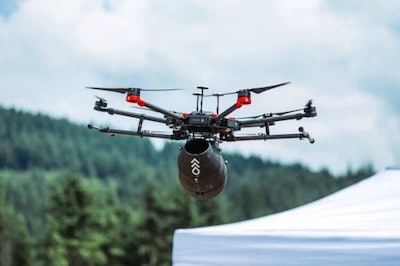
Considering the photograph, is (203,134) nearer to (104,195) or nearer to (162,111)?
(162,111)

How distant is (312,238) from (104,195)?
54.6m

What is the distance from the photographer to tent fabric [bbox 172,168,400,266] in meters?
5.89

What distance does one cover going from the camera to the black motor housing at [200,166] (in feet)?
18.1

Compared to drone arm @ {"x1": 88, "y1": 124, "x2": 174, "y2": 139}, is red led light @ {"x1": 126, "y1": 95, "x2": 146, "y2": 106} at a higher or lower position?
higher

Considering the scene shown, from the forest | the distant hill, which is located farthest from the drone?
the distant hill

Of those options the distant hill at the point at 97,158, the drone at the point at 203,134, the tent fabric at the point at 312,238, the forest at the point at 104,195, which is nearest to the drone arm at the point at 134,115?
the drone at the point at 203,134

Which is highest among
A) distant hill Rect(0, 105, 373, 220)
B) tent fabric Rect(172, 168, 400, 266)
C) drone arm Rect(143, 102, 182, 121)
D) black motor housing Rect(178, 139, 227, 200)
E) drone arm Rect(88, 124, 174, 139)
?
distant hill Rect(0, 105, 373, 220)

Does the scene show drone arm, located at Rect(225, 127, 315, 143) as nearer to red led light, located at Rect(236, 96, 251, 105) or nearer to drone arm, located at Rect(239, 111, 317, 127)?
drone arm, located at Rect(239, 111, 317, 127)

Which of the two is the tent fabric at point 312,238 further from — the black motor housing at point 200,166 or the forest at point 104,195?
the forest at point 104,195

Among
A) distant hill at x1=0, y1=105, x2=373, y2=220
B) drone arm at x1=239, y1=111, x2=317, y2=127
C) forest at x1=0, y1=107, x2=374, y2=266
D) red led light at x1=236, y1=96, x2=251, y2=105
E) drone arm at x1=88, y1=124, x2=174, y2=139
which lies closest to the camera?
red led light at x1=236, y1=96, x2=251, y2=105

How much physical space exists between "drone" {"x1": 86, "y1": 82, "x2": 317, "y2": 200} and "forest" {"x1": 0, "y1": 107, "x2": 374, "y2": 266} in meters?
5.38

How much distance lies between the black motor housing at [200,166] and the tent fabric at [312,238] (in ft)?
2.65

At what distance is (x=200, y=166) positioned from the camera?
→ 5531 mm

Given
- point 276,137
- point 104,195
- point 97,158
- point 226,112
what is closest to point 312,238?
point 276,137
